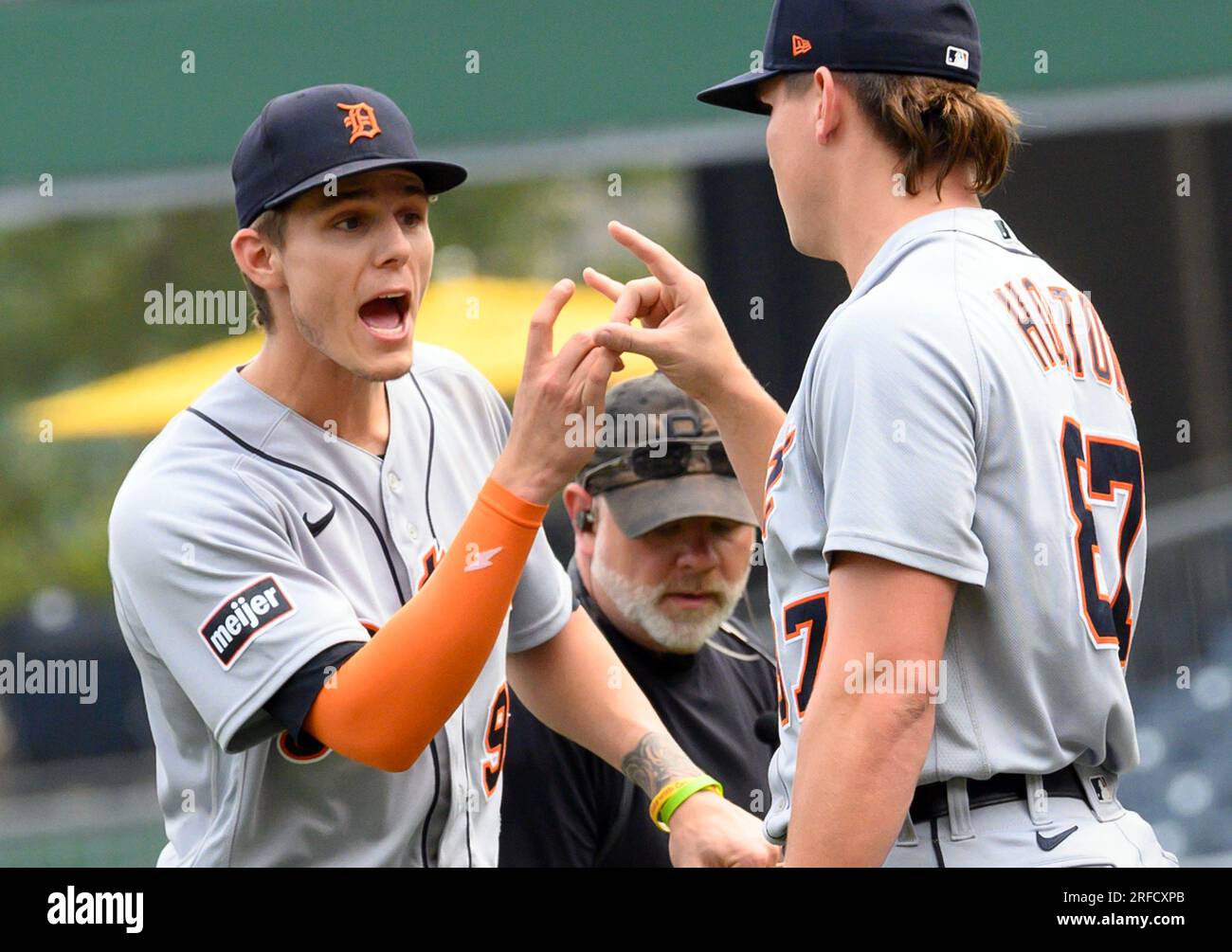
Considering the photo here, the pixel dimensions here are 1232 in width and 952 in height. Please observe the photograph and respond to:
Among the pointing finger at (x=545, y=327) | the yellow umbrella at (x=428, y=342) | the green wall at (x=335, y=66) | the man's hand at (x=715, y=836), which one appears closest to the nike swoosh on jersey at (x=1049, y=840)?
the man's hand at (x=715, y=836)

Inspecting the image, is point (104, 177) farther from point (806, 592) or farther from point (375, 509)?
point (806, 592)

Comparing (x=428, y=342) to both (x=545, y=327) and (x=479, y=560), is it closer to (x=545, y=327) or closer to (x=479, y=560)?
(x=545, y=327)

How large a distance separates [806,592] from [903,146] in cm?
67

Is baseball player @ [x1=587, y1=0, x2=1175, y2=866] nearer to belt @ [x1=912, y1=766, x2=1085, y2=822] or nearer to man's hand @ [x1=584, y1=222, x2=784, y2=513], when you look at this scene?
belt @ [x1=912, y1=766, x2=1085, y2=822]

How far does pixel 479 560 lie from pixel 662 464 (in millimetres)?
1072

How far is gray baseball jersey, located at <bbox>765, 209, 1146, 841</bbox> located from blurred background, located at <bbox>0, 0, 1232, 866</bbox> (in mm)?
4125

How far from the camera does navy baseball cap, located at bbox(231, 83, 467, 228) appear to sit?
2.58 m

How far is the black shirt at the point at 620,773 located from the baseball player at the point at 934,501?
979 millimetres

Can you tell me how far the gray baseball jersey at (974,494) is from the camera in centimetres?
193

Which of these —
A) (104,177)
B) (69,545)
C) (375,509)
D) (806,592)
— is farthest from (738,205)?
(69,545)

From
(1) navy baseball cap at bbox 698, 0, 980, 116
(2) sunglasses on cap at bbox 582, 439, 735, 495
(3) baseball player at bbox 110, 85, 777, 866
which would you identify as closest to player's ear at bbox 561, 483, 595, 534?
(2) sunglasses on cap at bbox 582, 439, 735, 495

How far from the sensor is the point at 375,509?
104 inches

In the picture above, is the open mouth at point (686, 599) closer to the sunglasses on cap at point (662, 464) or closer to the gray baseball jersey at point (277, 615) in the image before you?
the sunglasses on cap at point (662, 464)
